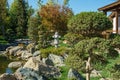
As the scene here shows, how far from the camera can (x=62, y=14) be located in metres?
41.7

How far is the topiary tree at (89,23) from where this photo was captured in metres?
10.9

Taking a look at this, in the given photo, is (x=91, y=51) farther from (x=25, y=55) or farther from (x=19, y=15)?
(x=19, y=15)

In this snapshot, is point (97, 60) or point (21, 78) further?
point (21, 78)

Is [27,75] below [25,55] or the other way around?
the other way around

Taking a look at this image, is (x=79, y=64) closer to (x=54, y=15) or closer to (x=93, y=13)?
(x=93, y=13)

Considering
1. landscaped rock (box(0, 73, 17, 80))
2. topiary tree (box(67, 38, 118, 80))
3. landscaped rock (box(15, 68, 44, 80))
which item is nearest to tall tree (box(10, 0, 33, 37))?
landscaped rock (box(15, 68, 44, 80))

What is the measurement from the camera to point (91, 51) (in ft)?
36.4

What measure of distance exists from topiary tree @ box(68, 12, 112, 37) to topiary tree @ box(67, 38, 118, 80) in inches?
18.6

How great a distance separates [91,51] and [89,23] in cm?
95

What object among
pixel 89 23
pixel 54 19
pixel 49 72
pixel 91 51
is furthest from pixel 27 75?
pixel 54 19

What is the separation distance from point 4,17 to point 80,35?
141 ft

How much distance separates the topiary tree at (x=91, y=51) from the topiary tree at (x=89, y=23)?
47 cm

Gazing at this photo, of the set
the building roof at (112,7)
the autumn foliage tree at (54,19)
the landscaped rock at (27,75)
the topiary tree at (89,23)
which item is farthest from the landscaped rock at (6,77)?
the autumn foliage tree at (54,19)

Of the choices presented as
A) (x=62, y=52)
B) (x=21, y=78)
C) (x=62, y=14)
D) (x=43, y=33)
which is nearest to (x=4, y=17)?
(x=62, y=14)
